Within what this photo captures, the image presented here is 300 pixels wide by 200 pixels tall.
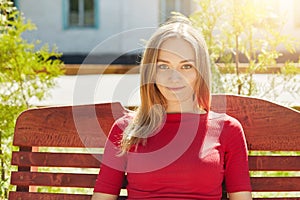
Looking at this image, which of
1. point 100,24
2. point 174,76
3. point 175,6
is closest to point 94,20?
point 100,24

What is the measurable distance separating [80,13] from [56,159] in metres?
15.9

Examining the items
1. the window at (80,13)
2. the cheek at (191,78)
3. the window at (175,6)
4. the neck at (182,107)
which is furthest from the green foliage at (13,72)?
the window at (80,13)

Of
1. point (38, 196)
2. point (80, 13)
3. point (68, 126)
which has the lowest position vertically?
point (80, 13)

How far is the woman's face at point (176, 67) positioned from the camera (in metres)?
2.80

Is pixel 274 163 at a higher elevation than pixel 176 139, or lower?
lower

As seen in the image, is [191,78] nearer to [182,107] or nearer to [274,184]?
[182,107]

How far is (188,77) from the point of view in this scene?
2.80m

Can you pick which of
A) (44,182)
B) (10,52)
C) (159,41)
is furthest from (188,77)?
(10,52)

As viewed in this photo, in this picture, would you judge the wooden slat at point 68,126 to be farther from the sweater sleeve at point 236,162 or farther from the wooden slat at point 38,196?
the sweater sleeve at point 236,162

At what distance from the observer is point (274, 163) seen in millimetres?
3088

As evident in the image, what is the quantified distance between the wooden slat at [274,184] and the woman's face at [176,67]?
58 centimetres

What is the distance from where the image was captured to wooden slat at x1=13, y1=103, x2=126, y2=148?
10.3 feet

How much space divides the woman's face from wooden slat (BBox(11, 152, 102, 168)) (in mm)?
556

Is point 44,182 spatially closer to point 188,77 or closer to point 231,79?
point 188,77
